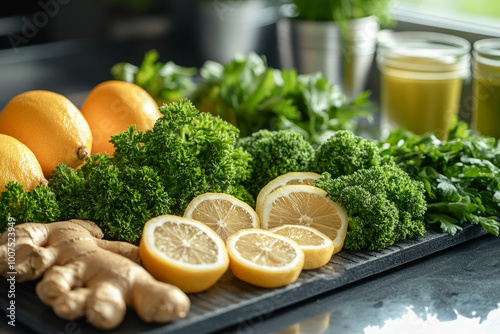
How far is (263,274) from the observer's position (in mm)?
1111

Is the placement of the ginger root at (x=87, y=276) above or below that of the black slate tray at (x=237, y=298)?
above

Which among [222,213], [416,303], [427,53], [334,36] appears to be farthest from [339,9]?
[416,303]

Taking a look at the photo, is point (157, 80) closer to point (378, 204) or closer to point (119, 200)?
point (119, 200)

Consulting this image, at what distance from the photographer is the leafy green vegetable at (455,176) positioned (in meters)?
1.39

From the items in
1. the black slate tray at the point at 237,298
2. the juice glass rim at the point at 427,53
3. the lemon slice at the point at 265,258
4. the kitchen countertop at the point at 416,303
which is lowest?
the kitchen countertop at the point at 416,303

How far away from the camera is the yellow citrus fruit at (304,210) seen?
129 centimetres

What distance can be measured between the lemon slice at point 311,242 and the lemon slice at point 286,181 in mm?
124

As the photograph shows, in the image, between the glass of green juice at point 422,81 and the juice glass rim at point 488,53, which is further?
the glass of green juice at point 422,81

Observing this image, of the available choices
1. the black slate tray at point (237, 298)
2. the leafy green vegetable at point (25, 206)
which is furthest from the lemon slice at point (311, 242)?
the leafy green vegetable at point (25, 206)

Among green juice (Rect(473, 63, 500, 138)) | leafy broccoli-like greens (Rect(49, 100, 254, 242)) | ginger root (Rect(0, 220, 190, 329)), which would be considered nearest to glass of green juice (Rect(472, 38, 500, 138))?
green juice (Rect(473, 63, 500, 138))

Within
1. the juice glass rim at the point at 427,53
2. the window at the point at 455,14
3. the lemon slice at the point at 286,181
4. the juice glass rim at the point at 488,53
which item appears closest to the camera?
the lemon slice at the point at 286,181

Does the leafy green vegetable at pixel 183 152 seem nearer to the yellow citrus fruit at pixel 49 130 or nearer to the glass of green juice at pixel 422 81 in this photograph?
the yellow citrus fruit at pixel 49 130

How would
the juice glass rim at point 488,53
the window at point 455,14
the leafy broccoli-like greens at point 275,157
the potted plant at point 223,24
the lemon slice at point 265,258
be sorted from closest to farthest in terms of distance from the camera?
the lemon slice at point 265,258
the leafy broccoli-like greens at point 275,157
the juice glass rim at point 488,53
the window at point 455,14
the potted plant at point 223,24

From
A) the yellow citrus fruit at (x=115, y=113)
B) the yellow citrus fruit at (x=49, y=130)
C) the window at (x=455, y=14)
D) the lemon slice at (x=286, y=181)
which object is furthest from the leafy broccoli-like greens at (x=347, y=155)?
the window at (x=455, y=14)
